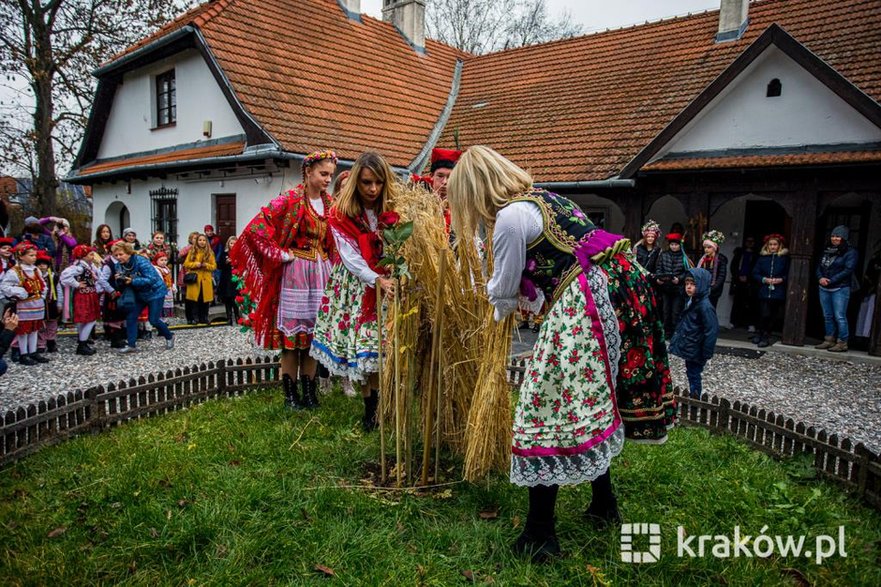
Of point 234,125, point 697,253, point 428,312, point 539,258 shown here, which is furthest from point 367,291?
point 234,125

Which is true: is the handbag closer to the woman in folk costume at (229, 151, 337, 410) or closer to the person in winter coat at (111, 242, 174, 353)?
the person in winter coat at (111, 242, 174, 353)

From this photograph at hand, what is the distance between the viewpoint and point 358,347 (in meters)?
3.82

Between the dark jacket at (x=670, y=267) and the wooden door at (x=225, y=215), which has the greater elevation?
the wooden door at (x=225, y=215)

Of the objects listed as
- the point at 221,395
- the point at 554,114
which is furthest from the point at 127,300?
the point at 554,114

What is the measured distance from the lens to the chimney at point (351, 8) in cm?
1510

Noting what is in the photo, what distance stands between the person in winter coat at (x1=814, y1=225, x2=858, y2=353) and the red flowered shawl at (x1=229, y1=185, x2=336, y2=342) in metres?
7.85

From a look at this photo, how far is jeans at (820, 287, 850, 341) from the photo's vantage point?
8531 millimetres

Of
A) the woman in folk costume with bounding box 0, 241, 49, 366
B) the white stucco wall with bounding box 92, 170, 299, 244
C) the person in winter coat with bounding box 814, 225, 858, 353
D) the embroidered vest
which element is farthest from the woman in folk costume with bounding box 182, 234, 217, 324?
the person in winter coat with bounding box 814, 225, 858, 353

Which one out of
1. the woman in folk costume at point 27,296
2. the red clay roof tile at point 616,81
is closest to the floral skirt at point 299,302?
the woman in folk costume at point 27,296

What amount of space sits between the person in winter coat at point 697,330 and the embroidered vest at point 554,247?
323cm

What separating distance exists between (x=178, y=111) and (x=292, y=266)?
1028 cm

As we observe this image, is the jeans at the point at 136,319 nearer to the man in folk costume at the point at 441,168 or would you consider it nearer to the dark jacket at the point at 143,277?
the dark jacket at the point at 143,277

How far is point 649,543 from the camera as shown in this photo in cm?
272

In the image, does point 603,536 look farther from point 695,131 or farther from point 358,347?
point 695,131
